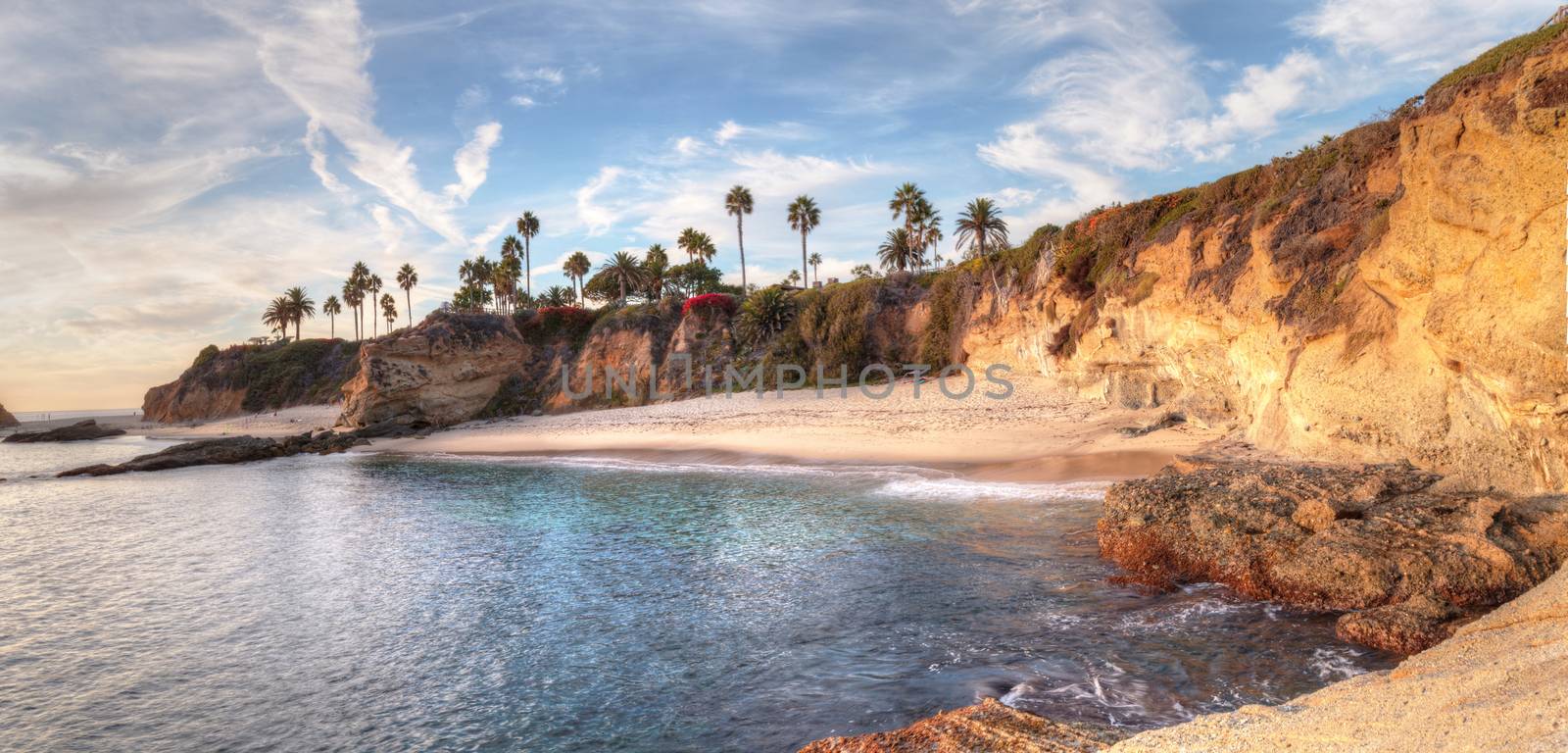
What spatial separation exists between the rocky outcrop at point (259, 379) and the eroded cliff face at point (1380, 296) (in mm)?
61105

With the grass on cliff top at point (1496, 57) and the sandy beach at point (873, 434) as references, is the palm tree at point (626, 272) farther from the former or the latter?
the grass on cliff top at point (1496, 57)


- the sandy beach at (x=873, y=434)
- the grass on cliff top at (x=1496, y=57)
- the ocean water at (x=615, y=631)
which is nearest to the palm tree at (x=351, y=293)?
the sandy beach at (x=873, y=434)

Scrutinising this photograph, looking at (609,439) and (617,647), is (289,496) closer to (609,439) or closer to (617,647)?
(609,439)

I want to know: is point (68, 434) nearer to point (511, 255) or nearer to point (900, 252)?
point (511, 255)

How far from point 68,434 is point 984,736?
85.4 m

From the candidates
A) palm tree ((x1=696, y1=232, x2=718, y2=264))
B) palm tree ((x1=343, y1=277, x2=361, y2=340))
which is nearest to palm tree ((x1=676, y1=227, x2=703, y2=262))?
palm tree ((x1=696, y1=232, x2=718, y2=264))

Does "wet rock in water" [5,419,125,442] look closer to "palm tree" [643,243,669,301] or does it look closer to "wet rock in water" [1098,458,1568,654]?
"palm tree" [643,243,669,301]

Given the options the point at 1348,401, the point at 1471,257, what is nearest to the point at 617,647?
the point at 1471,257

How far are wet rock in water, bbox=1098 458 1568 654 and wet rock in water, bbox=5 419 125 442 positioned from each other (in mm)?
83844

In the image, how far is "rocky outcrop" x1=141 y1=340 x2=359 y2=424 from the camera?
209 feet

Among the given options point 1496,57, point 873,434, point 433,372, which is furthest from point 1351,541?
point 433,372

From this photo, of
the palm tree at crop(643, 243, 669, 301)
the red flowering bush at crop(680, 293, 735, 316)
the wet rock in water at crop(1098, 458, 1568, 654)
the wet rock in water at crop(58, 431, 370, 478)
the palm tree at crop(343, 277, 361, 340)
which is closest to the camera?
the wet rock in water at crop(1098, 458, 1568, 654)

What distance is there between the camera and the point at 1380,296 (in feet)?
45.5

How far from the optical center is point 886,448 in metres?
26.2
